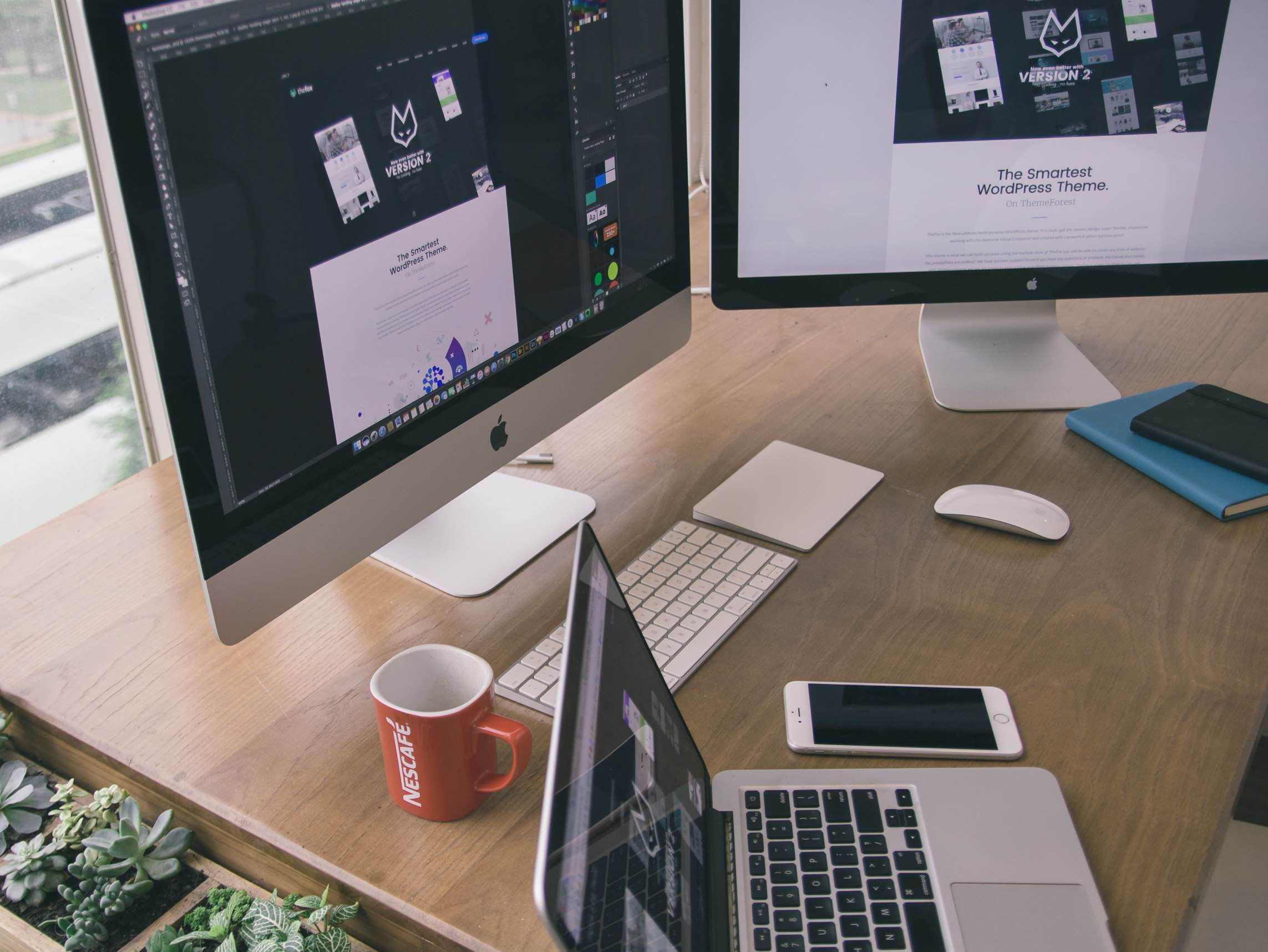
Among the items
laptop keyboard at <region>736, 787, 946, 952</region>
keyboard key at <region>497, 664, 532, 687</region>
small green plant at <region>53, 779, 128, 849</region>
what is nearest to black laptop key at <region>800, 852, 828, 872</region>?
laptop keyboard at <region>736, 787, 946, 952</region>

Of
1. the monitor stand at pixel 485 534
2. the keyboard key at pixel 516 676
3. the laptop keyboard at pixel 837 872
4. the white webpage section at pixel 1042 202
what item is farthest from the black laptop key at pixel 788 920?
the white webpage section at pixel 1042 202

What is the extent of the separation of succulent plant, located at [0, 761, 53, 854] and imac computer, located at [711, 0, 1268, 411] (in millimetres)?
777

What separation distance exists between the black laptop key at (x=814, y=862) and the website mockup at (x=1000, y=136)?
65 centimetres

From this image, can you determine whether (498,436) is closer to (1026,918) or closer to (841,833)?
(841,833)

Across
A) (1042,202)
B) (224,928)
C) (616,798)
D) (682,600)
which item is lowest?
(224,928)

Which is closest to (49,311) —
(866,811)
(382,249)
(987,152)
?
(382,249)

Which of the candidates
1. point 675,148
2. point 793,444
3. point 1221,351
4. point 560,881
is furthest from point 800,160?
point 560,881

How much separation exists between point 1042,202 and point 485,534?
0.66 m

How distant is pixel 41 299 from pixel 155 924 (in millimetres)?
1089

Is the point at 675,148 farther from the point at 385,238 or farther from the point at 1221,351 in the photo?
the point at 1221,351

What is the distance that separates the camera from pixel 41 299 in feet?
5.21

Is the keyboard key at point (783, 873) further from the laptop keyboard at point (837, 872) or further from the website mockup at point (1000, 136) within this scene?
the website mockup at point (1000, 136)

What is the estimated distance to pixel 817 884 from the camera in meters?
0.70

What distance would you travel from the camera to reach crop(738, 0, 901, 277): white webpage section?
3.52 ft
